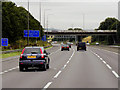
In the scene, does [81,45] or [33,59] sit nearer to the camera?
[33,59]

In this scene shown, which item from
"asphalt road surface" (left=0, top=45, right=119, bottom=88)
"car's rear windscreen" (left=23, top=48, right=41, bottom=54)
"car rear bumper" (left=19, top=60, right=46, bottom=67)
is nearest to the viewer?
"asphalt road surface" (left=0, top=45, right=119, bottom=88)

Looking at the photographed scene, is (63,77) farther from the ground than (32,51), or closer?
closer

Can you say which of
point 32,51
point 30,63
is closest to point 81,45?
point 32,51

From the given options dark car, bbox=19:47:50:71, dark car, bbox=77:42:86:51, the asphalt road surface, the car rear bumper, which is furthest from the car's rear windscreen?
dark car, bbox=77:42:86:51

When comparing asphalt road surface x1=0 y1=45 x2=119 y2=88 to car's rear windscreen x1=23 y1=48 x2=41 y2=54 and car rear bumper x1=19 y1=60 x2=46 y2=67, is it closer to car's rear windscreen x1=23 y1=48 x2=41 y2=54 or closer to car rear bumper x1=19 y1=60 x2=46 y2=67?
car rear bumper x1=19 y1=60 x2=46 y2=67

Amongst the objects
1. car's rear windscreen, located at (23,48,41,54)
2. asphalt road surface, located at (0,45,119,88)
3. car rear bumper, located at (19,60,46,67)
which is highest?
car's rear windscreen, located at (23,48,41,54)

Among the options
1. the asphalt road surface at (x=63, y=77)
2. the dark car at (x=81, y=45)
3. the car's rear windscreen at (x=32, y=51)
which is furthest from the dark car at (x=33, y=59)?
the dark car at (x=81, y=45)

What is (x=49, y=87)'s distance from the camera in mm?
10922

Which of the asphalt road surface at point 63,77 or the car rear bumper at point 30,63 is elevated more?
the car rear bumper at point 30,63

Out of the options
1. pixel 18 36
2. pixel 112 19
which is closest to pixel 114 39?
pixel 112 19

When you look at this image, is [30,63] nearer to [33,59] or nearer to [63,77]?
[33,59]

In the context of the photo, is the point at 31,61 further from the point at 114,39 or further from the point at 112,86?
the point at 114,39

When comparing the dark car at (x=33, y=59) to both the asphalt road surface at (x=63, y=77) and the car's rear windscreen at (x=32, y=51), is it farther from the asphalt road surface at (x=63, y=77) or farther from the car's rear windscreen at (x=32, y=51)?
the asphalt road surface at (x=63, y=77)

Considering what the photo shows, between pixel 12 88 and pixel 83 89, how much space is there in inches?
97.2
